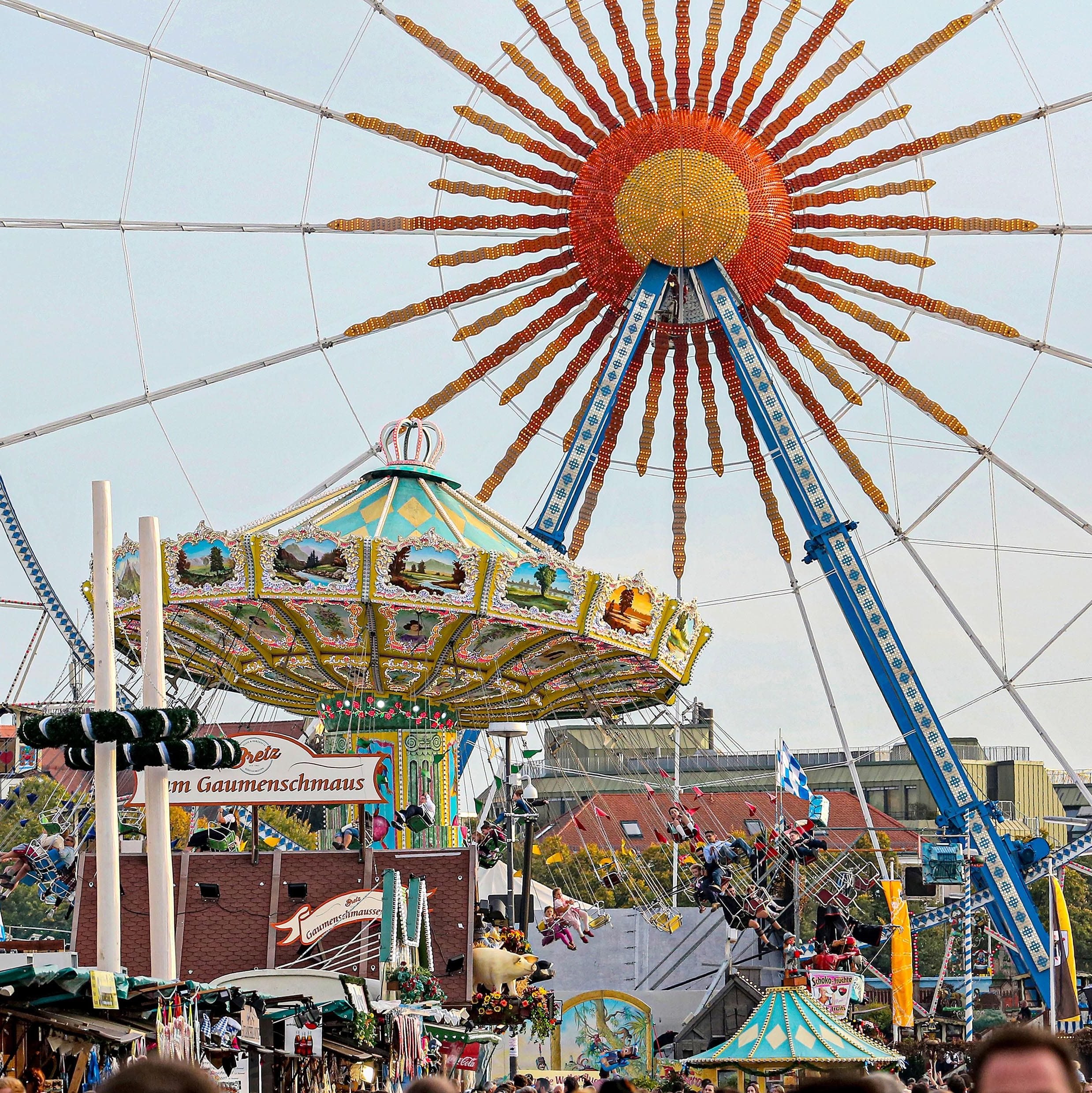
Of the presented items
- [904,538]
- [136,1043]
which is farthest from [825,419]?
[136,1043]

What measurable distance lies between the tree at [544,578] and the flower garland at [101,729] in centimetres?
1182

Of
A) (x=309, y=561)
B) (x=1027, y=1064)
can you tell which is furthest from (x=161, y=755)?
(x=309, y=561)

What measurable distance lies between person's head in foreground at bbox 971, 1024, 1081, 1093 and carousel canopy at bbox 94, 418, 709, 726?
776 inches

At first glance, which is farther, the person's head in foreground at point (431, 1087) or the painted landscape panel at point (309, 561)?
the painted landscape panel at point (309, 561)

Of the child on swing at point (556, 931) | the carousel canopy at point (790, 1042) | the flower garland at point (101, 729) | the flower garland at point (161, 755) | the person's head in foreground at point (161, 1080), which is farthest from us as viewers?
the child on swing at point (556, 931)

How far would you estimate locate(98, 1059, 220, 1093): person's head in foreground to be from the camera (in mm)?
2166

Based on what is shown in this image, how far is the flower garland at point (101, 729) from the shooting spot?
11.1m

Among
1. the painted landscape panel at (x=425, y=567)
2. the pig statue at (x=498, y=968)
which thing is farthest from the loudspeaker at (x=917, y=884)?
the painted landscape panel at (x=425, y=567)

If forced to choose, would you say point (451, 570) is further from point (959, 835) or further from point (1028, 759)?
point (1028, 759)

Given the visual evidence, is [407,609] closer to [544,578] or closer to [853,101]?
[544,578]

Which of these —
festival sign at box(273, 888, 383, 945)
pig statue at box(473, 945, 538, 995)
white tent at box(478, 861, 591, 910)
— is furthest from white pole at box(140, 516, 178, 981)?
A: white tent at box(478, 861, 591, 910)

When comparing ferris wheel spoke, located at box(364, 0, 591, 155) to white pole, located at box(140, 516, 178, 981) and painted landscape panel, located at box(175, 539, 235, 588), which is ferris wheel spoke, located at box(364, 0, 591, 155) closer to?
painted landscape panel, located at box(175, 539, 235, 588)

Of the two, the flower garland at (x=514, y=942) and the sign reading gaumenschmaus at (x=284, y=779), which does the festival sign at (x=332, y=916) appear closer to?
the sign reading gaumenschmaus at (x=284, y=779)

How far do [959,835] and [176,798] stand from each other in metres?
11.2
